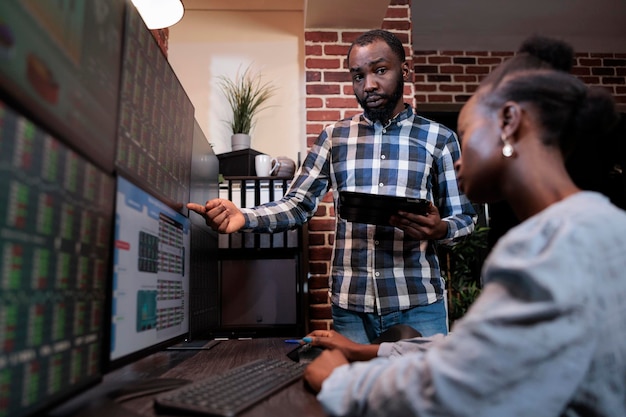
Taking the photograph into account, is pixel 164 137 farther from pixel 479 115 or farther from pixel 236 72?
pixel 236 72

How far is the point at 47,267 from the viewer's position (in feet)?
1.90

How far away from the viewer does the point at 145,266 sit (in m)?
0.89

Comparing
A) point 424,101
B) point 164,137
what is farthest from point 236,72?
point 164,137

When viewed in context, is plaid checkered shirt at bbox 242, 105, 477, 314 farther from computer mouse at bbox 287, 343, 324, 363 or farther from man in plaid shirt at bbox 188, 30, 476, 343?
computer mouse at bbox 287, 343, 324, 363

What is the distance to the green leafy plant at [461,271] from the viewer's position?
9.73 ft

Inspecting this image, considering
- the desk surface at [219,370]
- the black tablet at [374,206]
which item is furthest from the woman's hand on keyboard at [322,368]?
the black tablet at [374,206]

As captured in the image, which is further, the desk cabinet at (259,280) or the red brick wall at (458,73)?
the red brick wall at (458,73)

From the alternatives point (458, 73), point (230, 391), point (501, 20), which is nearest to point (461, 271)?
point (458, 73)

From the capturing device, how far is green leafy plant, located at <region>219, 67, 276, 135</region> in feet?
9.48

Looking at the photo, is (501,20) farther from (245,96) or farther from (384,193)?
(384,193)

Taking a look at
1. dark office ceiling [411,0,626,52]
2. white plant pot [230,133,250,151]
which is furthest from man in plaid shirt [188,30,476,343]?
dark office ceiling [411,0,626,52]

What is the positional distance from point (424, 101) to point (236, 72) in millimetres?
1355

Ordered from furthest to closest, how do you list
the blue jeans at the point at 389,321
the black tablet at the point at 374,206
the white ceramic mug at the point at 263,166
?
the white ceramic mug at the point at 263,166 → the blue jeans at the point at 389,321 → the black tablet at the point at 374,206

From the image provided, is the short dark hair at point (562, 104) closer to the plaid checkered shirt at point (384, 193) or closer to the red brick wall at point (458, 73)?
the plaid checkered shirt at point (384, 193)
